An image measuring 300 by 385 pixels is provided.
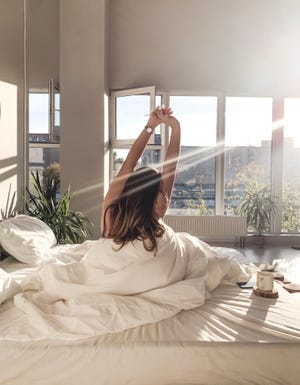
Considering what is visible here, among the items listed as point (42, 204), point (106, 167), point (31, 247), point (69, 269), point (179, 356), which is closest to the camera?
point (179, 356)

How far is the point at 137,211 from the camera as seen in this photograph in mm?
1896

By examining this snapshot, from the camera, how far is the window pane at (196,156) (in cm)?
623

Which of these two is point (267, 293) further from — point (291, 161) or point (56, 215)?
point (291, 161)

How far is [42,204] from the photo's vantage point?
168 inches

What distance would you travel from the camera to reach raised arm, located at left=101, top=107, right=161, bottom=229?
1.90 m

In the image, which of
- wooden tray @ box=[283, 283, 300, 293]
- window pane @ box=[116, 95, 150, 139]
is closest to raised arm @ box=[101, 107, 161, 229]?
wooden tray @ box=[283, 283, 300, 293]

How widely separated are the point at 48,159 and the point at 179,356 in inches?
192

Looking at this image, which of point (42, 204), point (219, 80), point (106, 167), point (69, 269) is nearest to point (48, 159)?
point (106, 167)

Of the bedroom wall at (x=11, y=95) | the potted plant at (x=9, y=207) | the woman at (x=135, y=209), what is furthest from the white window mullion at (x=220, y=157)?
the woman at (x=135, y=209)

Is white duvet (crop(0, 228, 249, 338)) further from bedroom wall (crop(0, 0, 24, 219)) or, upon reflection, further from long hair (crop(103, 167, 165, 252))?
bedroom wall (crop(0, 0, 24, 219))

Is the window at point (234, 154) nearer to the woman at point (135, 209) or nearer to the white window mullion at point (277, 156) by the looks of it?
the white window mullion at point (277, 156)

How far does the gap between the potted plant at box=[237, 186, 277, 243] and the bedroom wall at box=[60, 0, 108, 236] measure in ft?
7.50

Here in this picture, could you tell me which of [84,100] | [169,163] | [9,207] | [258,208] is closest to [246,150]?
[258,208]

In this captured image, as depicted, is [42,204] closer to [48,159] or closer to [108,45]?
[48,159]
